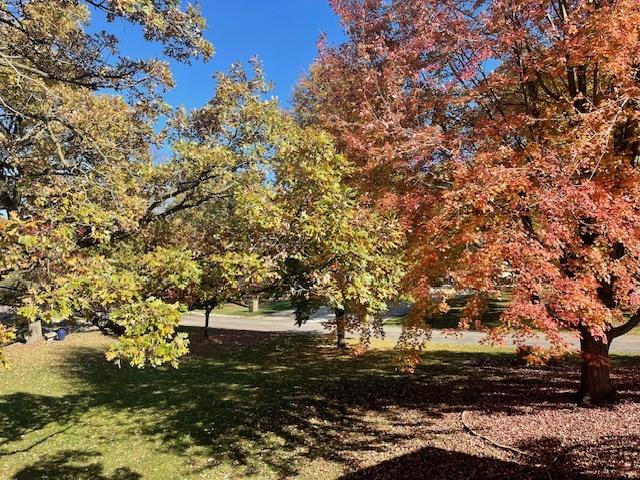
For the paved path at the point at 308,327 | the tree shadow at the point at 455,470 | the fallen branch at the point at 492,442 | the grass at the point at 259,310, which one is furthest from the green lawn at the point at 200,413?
the grass at the point at 259,310

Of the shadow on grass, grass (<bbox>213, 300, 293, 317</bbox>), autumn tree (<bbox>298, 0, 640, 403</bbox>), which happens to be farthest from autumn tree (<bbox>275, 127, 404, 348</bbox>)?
grass (<bbox>213, 300, 293, 317</bbox>)

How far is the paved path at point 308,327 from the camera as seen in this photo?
21.9 metres

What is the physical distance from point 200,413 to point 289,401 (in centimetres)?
275

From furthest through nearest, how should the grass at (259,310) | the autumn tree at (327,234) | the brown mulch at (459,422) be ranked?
the grass at (259,310) < the brown mulch at (459,422) < the autumn tree at (327,234)

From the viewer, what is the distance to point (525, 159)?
30.9 feet

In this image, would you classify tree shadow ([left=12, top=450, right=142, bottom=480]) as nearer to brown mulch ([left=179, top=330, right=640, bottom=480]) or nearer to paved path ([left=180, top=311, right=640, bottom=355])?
brown mulch ([left=179, top=330, right=640, bottom=480])

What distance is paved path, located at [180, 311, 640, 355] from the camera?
21938 millimetres

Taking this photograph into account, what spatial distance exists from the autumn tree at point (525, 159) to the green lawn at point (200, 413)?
16.4ft

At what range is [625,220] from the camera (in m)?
8.27

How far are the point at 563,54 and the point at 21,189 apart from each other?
10163 millimetres

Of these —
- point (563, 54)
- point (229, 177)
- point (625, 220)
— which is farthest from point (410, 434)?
point (563, 54)

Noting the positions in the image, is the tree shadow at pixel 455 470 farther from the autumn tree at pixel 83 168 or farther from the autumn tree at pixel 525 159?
the autumn tree at pixel 83 168

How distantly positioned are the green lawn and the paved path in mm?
2732

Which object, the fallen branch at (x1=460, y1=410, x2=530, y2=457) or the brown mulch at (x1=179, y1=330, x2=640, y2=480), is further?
the fallen branch at (x1=460, y1=410, x2=530, y2=457)
